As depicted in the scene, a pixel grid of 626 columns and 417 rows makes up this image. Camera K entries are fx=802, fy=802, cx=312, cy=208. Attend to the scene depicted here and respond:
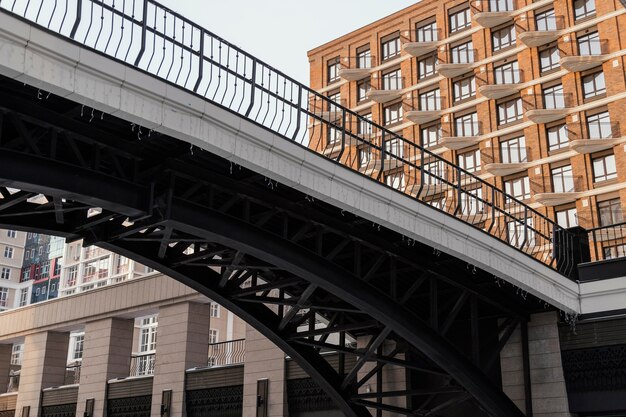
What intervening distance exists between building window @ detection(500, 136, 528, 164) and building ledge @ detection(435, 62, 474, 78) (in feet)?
20.8

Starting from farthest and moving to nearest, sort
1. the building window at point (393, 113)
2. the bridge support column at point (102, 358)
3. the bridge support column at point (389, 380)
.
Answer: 1. the building window at point (393, 113)
2. the bridge support column at point (102, 358)
3. the bridge support column at point (389, 380)

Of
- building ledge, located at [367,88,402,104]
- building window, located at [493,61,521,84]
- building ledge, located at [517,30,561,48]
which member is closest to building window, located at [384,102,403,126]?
building ledge, located at [367,88,402,104]

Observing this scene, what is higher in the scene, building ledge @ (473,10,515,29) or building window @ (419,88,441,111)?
building ledge @ (473,10,515,29)

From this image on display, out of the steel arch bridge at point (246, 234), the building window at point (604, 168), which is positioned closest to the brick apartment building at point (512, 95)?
the building window at point (604, 168)

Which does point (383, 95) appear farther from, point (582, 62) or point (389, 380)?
point (389, 380)

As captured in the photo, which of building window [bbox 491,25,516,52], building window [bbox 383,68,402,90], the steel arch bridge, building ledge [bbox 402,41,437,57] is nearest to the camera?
the steel arch bridge

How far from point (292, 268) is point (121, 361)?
61.4ft

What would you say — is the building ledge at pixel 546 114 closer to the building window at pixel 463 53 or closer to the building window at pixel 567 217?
the building window at pixel 567 217

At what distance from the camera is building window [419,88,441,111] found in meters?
58.9

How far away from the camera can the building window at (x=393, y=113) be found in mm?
61197

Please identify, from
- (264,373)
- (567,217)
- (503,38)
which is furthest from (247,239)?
(503,38)

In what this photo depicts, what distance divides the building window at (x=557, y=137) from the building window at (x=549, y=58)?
4.24 metres

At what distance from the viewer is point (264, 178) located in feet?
51.6

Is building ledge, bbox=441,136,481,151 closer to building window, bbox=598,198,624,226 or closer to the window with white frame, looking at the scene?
building window, bbox=598,198,624,226
